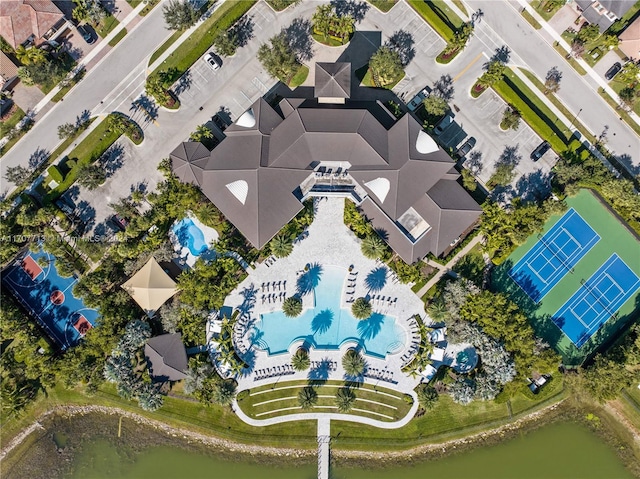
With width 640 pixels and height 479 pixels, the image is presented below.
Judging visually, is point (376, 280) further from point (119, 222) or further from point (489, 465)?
point (119, 222)

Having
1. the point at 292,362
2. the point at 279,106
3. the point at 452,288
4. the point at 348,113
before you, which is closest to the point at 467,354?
the point at 452,288

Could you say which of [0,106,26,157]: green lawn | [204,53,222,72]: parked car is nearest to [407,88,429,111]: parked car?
[204,53,222,72]: parked car

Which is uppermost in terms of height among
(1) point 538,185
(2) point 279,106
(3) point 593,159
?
(2) point 279,106

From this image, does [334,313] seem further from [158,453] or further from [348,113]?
[158,453]

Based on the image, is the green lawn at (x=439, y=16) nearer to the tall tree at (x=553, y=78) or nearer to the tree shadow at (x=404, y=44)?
the tree shadow at (x=404, y=44)

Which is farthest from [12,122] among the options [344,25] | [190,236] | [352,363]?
[352,363]
